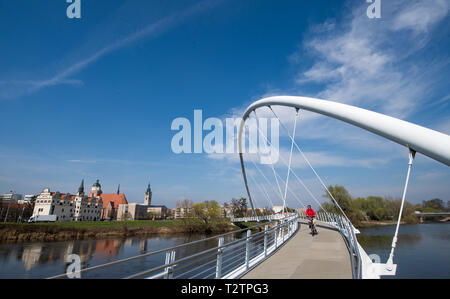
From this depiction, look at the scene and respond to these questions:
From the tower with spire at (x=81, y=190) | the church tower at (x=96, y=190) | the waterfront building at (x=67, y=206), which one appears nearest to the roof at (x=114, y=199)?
the church tower at (x=96, y=190)

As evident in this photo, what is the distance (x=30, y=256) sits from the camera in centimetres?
2080

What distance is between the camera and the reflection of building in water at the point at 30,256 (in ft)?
59.2

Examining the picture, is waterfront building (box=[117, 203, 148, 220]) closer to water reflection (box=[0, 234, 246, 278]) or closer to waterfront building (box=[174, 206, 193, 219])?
waterfront building (box=[174, 206, 193, 219])

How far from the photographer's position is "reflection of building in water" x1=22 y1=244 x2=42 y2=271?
18053 millimetres

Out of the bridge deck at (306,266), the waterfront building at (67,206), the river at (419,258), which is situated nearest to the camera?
the bridge deck at (306,266)

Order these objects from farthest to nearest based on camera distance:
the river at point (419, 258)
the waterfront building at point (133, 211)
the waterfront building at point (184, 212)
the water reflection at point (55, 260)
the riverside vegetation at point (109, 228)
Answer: the waterfront building at point (133, 211)
the waterfront building at point (184, 212)
the riverside vegetation at point (109, 228)
the water reflection at point (55, 260)
the river at point (419, 258)

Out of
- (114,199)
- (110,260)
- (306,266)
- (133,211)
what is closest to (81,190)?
(114,199)

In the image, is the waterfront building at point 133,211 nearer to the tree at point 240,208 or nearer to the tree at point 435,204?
the tree at point 240,208

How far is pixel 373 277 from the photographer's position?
3127 millimetres

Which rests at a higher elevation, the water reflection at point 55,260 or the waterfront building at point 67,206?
the waterfront building at point 67,206

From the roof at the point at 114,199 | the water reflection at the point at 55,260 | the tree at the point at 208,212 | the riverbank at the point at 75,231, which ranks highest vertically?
the roof at the point at 114,199
